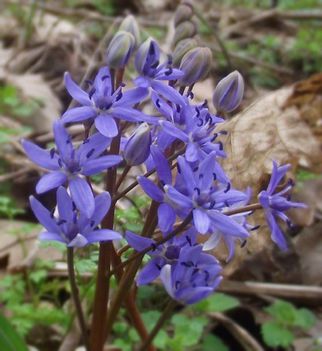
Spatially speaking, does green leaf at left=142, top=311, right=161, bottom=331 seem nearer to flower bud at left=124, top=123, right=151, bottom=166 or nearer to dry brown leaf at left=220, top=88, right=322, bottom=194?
dry brown leaf at left=220, top=88, right=322, bottom=194

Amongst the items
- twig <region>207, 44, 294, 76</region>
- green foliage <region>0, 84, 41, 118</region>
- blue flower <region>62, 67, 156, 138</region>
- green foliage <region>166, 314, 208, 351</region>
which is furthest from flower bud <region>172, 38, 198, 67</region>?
twig <region>207, 44, 294, 76</region>

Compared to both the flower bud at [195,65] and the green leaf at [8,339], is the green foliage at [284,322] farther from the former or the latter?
the flower bud at [195,65]

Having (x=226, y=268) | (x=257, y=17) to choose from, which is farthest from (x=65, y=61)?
(x=226, y=268)

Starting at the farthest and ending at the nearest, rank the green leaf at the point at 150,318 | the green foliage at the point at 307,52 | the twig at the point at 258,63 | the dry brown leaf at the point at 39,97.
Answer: the green foliage at the point at 307,52 → the twig at the point at 258,63 → the dry brown leaf at the point at 39,97 → the green leaf at the point at 150,318

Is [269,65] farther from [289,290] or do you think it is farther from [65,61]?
[289,290]

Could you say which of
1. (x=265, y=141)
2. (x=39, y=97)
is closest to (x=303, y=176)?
(x=265, y=141)

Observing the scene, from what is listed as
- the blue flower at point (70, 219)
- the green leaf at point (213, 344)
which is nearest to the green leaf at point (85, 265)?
the blue flower at point (70, 219)

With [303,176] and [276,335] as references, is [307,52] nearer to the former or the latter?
[303,176]
